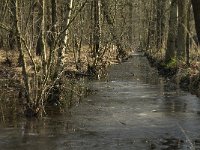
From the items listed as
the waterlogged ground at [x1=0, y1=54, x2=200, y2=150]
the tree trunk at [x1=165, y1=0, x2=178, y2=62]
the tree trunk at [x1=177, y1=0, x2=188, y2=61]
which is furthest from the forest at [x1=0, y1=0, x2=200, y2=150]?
the tree trunk at [x1=165, y1=0, x2=178, y2=62]

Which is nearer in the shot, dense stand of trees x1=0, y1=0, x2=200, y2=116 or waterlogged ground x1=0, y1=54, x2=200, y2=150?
waterlogged ground x1=0, y1=54, x2=200, y2=150

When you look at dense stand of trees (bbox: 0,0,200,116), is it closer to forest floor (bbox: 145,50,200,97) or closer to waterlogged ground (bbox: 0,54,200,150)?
forest floor (bbox: 145,50,200,97)

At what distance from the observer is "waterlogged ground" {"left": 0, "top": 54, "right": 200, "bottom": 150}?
9617mm

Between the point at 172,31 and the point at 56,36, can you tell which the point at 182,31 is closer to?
the point at 172,31

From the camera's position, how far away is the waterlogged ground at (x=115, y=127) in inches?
379

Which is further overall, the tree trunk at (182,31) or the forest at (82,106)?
the tree trunk at (182,31)

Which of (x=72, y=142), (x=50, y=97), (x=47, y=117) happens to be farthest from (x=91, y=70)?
(x=72, y=142)

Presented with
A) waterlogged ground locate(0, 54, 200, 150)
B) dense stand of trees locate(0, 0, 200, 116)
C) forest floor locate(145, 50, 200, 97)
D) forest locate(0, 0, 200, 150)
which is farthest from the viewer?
forest floor locate(145, 50, 200, 97)

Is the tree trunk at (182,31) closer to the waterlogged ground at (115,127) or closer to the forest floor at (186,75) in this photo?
the forest floor at (186,75)

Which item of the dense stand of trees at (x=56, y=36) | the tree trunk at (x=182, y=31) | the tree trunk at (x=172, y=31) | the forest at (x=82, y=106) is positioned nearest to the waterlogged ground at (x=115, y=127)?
the forest at (x=82, y=106)

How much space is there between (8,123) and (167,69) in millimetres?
16302

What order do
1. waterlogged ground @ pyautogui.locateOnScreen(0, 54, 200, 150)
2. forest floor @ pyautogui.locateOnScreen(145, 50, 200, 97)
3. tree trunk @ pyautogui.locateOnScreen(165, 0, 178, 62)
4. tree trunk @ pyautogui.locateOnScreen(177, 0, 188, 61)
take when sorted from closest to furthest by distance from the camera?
waterlogged ground @ pyautogui.locateOnScreen(0, 54, 200, 150) → forest floor @ pyautogui.locateOnScreen(145, 50, 200, 97) → tree trunk @ pyautogui.locateOnScreen(177, 0, 188, 61) → tree trunk @ pyautogui.locateOnScreen(165, 0, 178, 62)

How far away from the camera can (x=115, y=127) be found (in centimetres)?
1146

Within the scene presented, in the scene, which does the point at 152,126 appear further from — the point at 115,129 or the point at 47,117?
the point at 47,117
